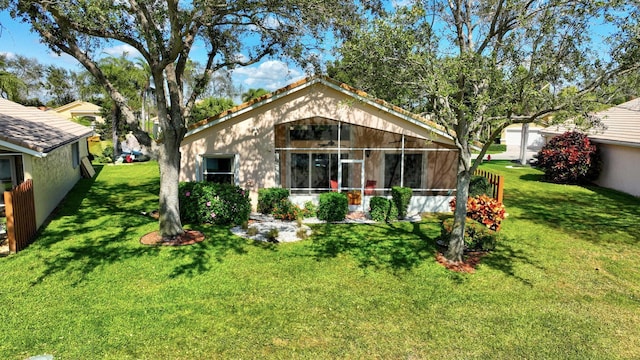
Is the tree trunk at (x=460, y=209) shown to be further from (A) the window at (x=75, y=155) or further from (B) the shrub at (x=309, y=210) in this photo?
(A) the window at (x=75, y=155)

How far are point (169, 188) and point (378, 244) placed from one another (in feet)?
23.0

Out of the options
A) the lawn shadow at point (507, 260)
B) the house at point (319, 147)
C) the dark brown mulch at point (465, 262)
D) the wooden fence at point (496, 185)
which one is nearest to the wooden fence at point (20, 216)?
the house at point (319, 147)

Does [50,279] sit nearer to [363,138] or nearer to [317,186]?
[317,186]

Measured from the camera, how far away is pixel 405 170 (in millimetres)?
18016

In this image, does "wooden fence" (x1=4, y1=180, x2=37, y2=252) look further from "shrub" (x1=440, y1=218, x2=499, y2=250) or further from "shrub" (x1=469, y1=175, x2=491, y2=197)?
"shrub" (x1=469, y1=175, x2=491, y2=197)

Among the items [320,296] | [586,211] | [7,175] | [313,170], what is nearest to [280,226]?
[313,170]

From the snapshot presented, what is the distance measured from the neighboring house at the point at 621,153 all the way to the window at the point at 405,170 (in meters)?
8.72

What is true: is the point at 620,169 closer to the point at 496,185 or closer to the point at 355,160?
the point at 496,185

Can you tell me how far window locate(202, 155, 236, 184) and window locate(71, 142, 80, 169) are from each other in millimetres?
10202

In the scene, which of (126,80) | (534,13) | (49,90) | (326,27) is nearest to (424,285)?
(534,13)

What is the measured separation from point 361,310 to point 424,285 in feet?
6.92

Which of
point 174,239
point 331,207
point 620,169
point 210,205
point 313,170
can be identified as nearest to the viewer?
point 174,239

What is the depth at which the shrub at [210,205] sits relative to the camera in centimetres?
1451

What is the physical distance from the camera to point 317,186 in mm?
17797
